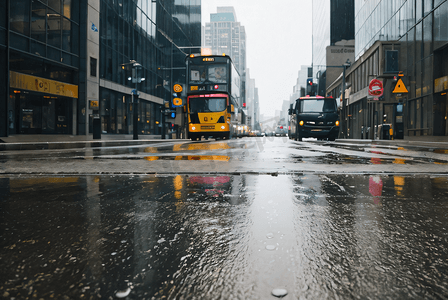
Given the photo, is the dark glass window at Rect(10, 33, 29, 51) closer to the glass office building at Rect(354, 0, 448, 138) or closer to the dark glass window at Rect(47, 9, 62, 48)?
the dark glass window at Rect(47, 9, 62, 48)

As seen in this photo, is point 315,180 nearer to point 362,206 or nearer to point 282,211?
point 362,206

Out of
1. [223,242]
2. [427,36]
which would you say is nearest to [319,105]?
[427,36]

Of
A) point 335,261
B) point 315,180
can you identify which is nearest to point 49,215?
point 335,261

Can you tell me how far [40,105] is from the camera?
75.3 ft

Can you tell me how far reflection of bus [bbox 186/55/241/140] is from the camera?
23.7 metres

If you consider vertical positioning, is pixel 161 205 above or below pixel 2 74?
below

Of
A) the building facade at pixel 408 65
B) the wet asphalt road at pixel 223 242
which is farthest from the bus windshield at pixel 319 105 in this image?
the wet asphalt road at pixel 223 242

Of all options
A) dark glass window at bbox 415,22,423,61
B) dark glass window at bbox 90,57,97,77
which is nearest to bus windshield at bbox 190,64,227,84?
dark glass window at bbox 90,57,97,77

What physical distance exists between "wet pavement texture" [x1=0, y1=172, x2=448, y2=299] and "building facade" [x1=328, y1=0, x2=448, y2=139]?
2227cm

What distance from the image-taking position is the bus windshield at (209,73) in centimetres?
2372

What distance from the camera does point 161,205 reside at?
334cm

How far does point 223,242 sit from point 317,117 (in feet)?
78.5

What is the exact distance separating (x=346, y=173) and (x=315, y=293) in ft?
15.5

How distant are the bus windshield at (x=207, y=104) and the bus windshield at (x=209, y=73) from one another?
128 centimetres
